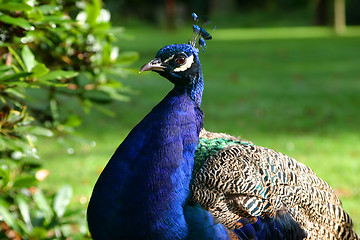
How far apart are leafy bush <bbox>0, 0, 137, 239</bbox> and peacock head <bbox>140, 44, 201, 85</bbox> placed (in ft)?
1.31

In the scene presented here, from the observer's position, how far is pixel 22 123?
7.20ft

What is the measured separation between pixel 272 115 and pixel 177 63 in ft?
15.0

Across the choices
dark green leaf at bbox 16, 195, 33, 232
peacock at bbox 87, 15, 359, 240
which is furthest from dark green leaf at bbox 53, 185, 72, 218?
peacock at bbox 87, 15, 359, 240

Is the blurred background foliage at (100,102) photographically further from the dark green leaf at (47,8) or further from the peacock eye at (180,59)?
the peacock eye at (180,59)

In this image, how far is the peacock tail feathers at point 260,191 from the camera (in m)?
2.08

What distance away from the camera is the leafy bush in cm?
215

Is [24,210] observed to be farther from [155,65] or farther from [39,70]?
[155,65]

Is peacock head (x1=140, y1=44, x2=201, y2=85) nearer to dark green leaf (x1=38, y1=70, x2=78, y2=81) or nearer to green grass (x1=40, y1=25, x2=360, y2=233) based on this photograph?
dark green leaf (x1=38, y1=70, x2=78, y2=81)

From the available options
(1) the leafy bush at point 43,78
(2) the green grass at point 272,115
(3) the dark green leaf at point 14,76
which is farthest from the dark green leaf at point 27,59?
(2) the green grass at point 272,115

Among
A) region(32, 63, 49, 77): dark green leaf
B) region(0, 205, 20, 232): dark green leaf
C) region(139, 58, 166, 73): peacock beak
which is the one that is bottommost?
region(0, 205, 20, 232): dark green leaf

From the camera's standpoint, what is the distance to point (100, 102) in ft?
8.95

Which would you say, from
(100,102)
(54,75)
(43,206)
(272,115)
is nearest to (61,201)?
(43,206)

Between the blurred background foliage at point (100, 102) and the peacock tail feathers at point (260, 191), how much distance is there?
2.28 ft

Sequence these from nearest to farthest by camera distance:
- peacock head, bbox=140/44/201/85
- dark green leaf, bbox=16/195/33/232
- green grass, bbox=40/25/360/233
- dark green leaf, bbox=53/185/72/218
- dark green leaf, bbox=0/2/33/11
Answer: dark green leaf, bbox=0/2/33/11 → peacock head, bbox=140/44/201/85 → dark green leaf, bbox=16/195/33/232 → dark green leaf, bbox=53/185/72/218 → green grass, bbox=40/25/360/233
